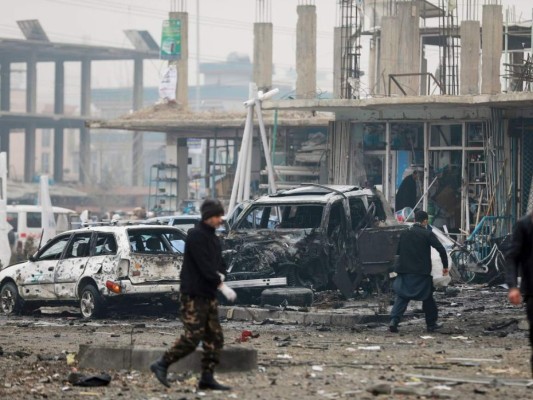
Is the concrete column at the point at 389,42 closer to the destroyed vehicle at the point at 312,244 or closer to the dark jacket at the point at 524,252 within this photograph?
the destroyed vehicle at the point at 312,244

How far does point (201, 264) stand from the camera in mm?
11180

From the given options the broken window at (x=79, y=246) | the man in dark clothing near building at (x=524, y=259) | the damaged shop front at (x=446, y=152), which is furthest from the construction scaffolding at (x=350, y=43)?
the man in dark clothing near building at (x=524, y=259)

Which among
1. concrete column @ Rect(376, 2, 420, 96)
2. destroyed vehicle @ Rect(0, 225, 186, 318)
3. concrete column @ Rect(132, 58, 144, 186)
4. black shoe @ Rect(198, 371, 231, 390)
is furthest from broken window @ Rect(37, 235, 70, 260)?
concrete column @ Rect(132, 58, 144, 186)

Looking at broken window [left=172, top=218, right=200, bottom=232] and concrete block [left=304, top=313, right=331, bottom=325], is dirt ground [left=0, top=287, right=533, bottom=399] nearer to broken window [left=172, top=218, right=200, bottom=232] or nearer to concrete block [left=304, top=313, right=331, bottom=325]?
concrete block [left=304, top=313, right=331, bottom=325]

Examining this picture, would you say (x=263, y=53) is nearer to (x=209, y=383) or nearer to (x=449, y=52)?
(x=449, y=52)

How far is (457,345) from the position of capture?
1497cm

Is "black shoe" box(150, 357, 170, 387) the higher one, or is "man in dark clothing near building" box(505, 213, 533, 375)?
"man in dark clothing near building" box(505, 213, 533, 375)

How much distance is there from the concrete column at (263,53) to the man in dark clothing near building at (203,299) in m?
34.4

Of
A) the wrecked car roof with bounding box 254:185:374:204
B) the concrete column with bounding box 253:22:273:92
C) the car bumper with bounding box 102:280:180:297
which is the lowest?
the car bumper with bounding box 102:280:180:297

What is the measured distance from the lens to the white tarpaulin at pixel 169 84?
4559 cm

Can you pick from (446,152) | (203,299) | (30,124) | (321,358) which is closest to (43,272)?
(321,358)

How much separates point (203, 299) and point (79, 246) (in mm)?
9986

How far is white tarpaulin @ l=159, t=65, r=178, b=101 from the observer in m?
45.6

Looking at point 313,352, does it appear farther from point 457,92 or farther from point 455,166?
point 457,92
